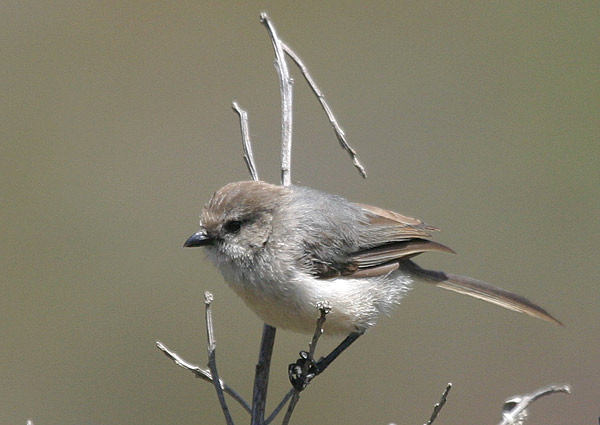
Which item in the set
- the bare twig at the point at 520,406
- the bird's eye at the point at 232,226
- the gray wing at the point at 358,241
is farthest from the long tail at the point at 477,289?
the bare twig at the point at 520,406

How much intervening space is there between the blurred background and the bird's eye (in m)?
2.20

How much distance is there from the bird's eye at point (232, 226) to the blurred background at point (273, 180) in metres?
2.20

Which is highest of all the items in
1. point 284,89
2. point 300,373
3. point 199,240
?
point 284,89

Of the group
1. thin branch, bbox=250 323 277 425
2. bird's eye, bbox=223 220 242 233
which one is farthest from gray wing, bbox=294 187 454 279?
thin branch, bbox=250 323 277 425

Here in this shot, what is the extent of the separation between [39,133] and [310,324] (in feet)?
21.4

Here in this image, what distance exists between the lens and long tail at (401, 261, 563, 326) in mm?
4281

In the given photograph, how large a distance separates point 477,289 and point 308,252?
1072 mm

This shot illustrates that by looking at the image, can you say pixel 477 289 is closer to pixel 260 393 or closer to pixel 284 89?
pixel 284 89

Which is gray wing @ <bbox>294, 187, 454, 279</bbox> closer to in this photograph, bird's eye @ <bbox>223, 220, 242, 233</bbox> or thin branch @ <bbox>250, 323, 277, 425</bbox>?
bird's eye @ <bbox>223, 220, 242, 233</bbox>

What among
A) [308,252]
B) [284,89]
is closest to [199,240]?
[308,252]

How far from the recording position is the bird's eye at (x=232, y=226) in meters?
3.66

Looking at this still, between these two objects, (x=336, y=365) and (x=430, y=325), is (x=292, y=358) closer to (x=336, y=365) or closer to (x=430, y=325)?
(x=336, y=365)

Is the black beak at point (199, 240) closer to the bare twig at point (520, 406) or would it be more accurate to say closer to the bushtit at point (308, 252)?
the bushtit at point (308, 252)

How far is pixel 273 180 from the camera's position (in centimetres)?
712
